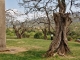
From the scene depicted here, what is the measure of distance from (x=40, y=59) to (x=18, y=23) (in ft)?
99.4

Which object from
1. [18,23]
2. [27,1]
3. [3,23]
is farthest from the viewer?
[18,23]

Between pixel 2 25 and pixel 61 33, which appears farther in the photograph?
pixel 2 25

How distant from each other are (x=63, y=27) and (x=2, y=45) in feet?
13.9

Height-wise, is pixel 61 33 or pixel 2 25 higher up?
pixel 2 25

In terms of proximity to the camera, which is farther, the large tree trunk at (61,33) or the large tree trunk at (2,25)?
the large tree trunk at (2,25)

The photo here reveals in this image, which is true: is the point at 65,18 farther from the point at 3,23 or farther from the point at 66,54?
the point at 3,23

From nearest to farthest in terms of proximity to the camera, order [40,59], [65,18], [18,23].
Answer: [40,59] < [65,18] < [18,23]

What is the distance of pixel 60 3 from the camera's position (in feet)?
36.7

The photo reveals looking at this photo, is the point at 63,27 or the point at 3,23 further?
the point at 3,23

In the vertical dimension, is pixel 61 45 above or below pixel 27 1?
below

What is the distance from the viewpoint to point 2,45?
1280 centimetres

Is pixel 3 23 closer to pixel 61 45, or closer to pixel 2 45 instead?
pixel 2 45

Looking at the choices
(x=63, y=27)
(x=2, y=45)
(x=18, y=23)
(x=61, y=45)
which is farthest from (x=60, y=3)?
(x=18, y=23)

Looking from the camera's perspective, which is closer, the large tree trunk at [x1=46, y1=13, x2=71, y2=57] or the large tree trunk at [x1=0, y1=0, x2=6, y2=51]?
the large tree trunk at [x1=46, y1=13, x2=71, y2=57]
